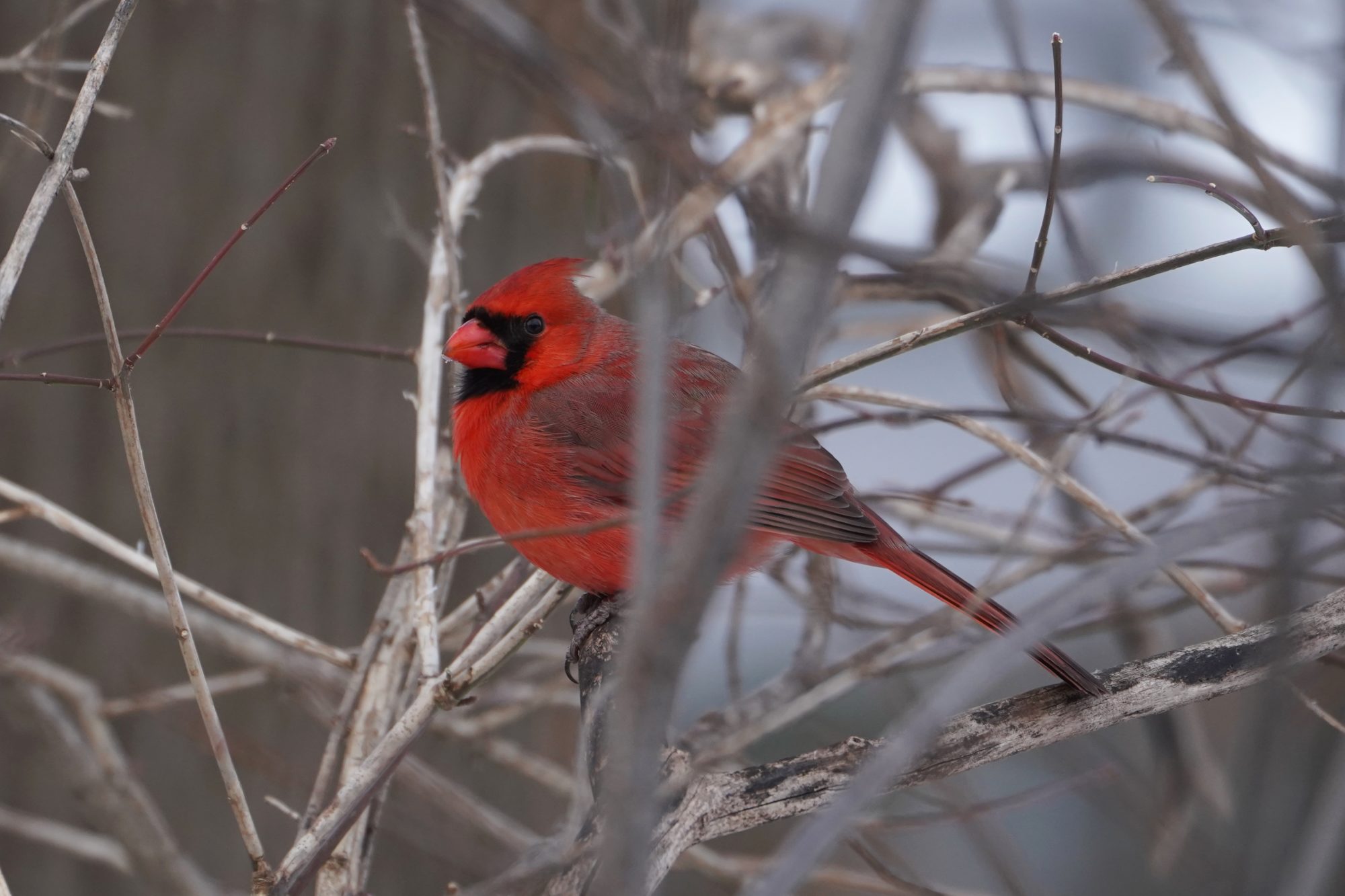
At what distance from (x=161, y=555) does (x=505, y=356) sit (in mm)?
1003

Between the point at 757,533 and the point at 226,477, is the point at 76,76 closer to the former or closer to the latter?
the point at 226,477

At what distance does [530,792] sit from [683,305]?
1.92 m

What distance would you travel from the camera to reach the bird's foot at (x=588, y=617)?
2096 mm

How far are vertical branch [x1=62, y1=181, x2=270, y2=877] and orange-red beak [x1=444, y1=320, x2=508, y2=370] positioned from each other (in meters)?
0.83

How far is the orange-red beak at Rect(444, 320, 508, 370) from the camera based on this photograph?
2229 mm

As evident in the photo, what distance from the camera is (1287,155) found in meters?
2.44

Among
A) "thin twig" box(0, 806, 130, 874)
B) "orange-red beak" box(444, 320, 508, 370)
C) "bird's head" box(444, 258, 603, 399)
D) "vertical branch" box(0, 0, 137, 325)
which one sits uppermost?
"bird's head" box(444, 258, 603, 399)

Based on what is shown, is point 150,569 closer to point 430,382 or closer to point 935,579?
point 430,382

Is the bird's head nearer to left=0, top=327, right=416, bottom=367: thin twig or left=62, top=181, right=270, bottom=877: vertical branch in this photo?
left=0, top=327, right=416, bottom=367: thin twig

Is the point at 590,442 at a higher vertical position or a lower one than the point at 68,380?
higher

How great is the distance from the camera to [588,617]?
83.7 inches

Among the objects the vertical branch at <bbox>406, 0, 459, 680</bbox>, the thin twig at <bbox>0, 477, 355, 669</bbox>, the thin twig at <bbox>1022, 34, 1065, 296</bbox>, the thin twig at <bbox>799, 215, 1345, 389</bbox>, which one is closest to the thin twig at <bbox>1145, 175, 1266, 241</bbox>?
→ the thin twig at <bbox>799, 215, 1345, 389</bbox>

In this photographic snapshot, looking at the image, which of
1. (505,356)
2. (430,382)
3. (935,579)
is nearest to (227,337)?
(430,382)

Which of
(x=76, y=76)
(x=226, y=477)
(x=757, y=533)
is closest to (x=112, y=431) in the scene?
(x=226, y=477)
